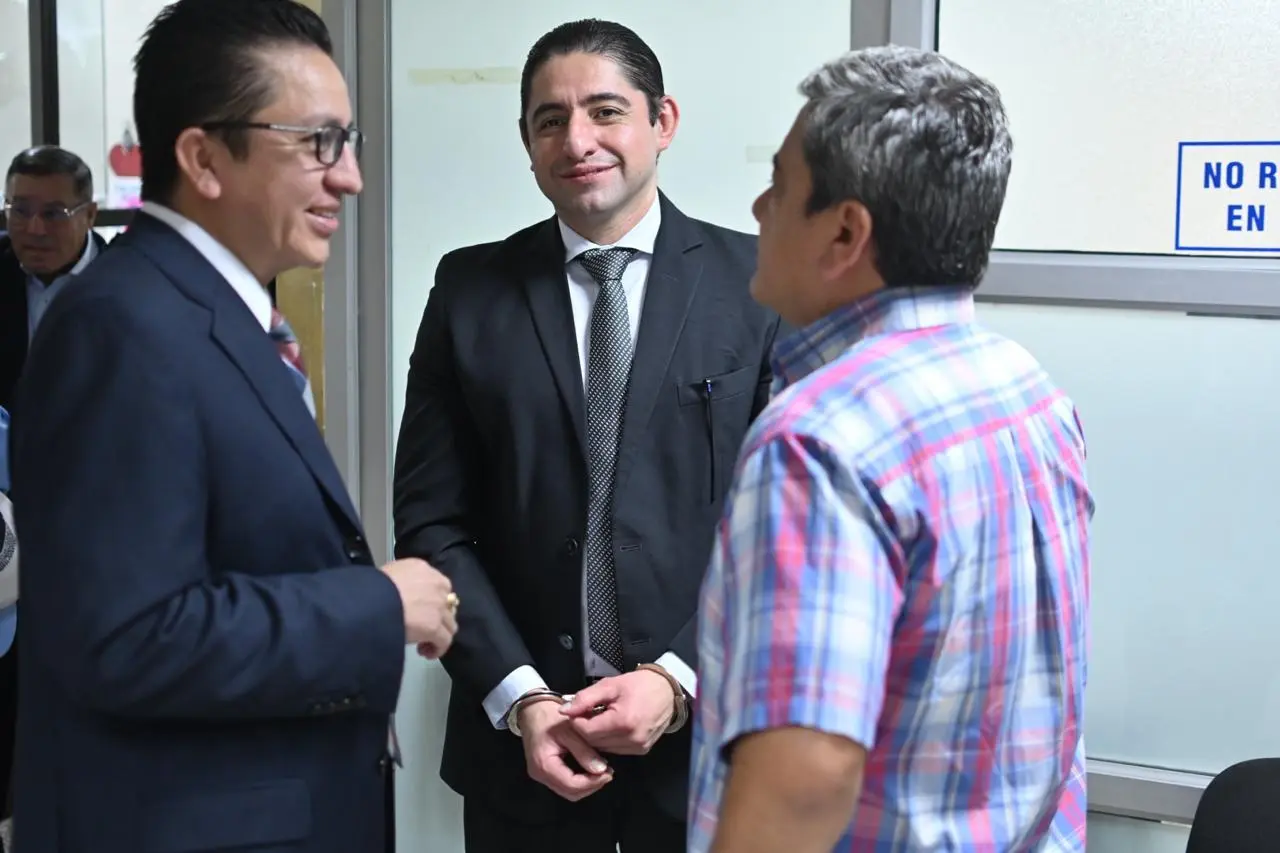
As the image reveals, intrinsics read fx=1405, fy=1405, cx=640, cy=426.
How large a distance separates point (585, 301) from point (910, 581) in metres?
1.06

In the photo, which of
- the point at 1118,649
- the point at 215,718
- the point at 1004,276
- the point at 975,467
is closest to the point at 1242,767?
the point at 1118,649

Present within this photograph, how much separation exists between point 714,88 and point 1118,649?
1397 millimetres

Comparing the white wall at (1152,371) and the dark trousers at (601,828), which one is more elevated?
the white wall at (1152,371)

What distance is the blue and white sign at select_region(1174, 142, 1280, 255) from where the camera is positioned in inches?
99.2

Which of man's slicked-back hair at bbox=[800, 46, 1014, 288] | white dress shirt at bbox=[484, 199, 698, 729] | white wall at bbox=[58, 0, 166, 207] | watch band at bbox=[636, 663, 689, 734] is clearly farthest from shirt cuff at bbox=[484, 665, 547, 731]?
white wall at bbox=[58, 0, 166, 207]

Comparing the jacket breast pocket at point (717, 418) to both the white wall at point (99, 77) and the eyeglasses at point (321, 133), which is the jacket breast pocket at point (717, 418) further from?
the white wall at point (99, 77)

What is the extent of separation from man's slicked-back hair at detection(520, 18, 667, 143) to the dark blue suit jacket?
0.77 m

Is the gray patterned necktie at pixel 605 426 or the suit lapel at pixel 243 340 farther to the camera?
the gray patterned necktie at pixel 605 426

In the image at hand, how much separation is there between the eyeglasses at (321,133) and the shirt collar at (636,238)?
58cm

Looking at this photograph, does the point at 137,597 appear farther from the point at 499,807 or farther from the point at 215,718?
the point at 499,807

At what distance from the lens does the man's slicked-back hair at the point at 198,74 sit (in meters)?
1.46

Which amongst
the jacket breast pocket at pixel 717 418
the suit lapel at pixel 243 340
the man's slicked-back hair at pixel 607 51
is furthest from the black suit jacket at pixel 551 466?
the suit lapel at pixel 243 340

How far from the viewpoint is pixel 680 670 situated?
6.38 ft

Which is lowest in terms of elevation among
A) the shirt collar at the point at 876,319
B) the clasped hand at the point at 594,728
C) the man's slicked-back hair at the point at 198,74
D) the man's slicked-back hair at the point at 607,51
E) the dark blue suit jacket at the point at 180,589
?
the clasped hand at the point at 594,728
